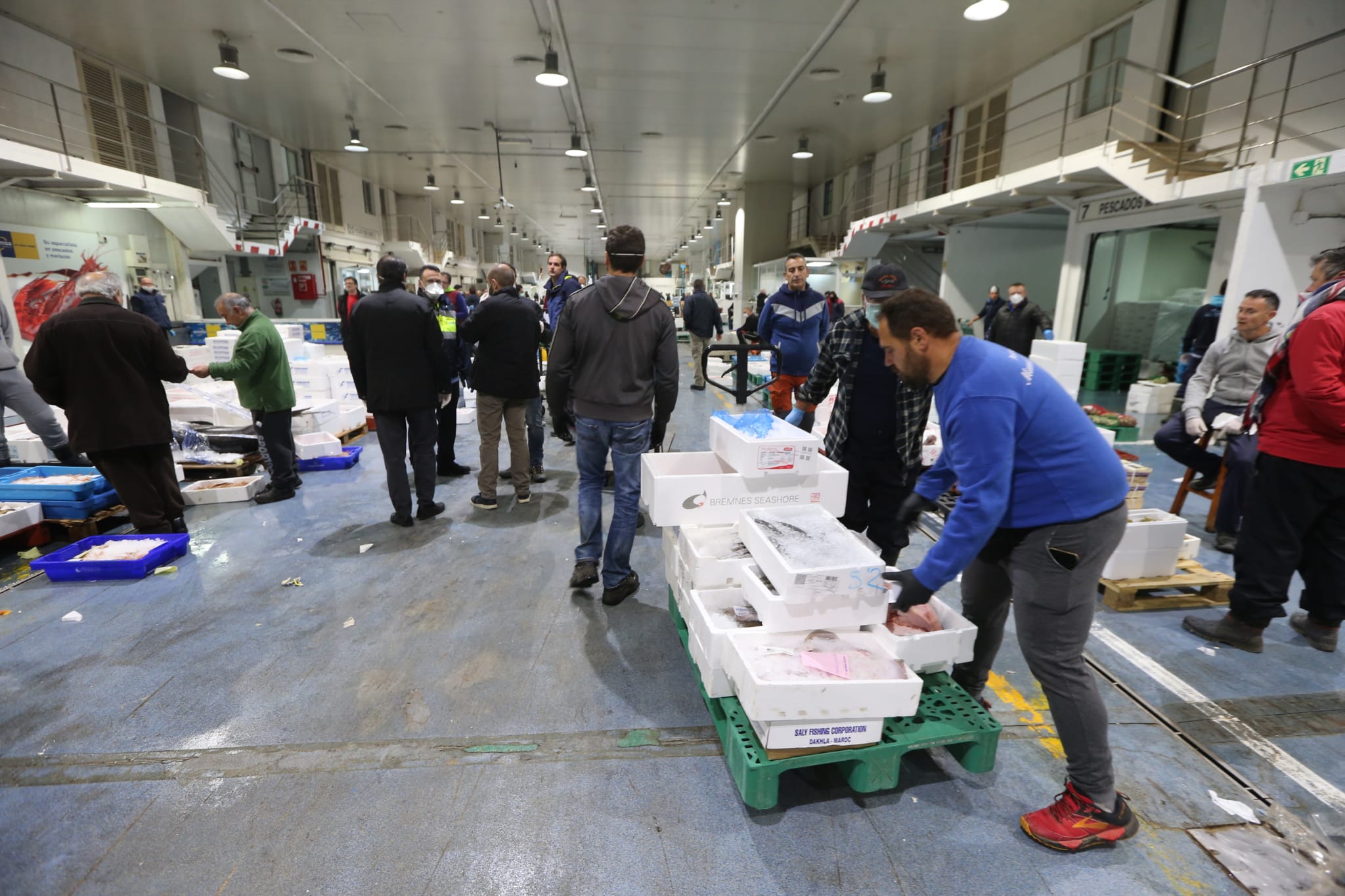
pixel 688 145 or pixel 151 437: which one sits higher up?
pixel 688 145

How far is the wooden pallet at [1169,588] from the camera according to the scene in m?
3.46

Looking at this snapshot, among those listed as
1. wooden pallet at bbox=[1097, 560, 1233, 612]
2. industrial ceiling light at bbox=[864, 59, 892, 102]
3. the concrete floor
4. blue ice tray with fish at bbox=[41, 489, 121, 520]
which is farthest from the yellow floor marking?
industrial ceiling light at bbox=[864, 59, 892, 102]

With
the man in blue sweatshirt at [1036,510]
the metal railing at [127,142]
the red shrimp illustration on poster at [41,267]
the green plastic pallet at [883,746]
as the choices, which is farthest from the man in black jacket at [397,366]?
the red shrimp illustration on poster at [41,267]

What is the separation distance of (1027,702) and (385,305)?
14.7 feet

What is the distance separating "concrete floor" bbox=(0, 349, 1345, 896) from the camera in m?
1.90

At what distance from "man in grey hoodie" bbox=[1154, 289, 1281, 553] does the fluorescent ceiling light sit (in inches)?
534

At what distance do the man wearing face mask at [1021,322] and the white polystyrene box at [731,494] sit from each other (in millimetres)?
8041

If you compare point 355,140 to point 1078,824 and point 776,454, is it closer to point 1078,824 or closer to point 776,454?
point 776,454

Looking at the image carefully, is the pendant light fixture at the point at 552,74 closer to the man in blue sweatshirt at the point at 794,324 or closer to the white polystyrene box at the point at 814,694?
the man in blue sweatshirt at the point at 794,324

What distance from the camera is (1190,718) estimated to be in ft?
8.44

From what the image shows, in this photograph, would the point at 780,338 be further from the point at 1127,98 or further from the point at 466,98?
the point at 466,98

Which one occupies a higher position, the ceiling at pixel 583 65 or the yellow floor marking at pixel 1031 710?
the ceiling at pixel 583 65

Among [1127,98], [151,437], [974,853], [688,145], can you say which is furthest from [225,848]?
[688,145]

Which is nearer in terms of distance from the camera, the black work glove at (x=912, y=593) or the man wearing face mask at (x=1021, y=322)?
the black work glove at (x=912, y=593)
